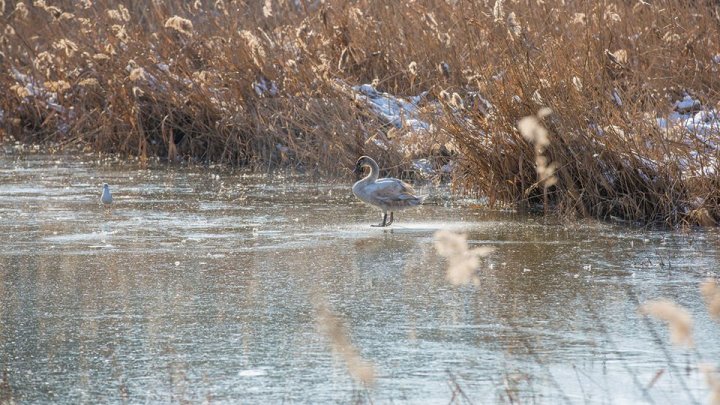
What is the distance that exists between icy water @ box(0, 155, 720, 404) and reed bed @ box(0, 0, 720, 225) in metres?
0.44

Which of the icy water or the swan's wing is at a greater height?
the swan's wing

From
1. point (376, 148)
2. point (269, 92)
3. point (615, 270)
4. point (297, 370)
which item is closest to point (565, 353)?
point (297, 370)

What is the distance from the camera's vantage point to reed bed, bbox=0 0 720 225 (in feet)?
26.4

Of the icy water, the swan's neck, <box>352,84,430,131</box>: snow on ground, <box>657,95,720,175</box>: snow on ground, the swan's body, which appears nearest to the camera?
the icy water

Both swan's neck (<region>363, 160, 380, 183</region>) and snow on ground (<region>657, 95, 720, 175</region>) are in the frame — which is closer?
snow on ground (<region>657, 95, 720, 175</region>)

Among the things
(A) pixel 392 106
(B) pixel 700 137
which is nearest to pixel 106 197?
Result: (A) pixel 392 106

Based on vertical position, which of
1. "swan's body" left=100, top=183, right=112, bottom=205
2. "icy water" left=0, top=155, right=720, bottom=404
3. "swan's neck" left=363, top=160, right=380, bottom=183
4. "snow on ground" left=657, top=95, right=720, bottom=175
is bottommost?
"icy water" left=0, top=155, right=720, bottom=404

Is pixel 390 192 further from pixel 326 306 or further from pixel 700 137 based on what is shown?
pixel 326 306

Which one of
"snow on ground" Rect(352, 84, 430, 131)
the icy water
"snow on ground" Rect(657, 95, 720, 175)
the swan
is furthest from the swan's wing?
"snow on ground" Rect(352, 84, 430, 131)

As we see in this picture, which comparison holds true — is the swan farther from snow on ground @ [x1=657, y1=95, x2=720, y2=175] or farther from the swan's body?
the swan's body

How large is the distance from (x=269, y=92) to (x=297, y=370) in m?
7.79

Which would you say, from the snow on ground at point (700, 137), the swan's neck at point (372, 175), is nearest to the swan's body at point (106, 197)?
the swan's neck at point (372, 175)

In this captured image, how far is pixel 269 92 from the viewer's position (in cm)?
1197

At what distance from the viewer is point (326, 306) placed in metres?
5.48
